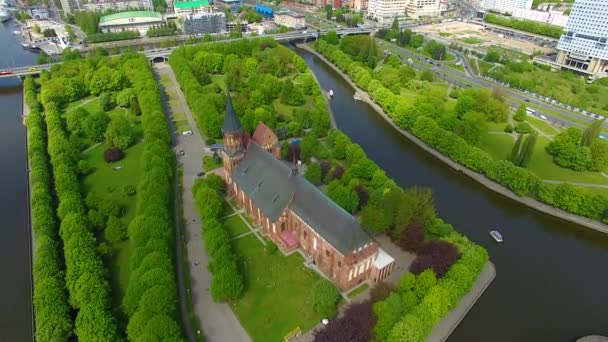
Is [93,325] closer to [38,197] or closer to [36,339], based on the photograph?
[36,339]

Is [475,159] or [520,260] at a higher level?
[475,159]

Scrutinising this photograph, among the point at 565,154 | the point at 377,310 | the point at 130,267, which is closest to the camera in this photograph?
the point at 377,310

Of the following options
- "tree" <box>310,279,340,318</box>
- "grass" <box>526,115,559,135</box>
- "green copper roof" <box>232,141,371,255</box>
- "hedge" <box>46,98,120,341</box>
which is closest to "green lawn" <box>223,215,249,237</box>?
"green copper roof" <box>232,141,371,255</box>

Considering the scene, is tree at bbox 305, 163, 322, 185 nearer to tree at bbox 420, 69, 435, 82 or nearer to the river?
the river

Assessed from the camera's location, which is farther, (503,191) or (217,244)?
(503,191)

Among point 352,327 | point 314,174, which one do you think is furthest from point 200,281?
point 314,174

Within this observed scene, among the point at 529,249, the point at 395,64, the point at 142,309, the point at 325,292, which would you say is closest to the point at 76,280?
the point at 142,309

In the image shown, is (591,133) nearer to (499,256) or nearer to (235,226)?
(499,256)
